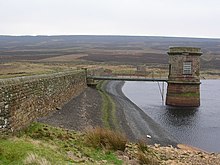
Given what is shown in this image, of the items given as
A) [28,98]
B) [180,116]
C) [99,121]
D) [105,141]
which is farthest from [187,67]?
[105,141]

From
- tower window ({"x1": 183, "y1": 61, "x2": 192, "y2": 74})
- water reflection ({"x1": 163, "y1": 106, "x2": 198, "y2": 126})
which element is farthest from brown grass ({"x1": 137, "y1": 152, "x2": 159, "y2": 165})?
tower window ({"x1": 183, "y1": 61, "x2": 192, "y2": 74})

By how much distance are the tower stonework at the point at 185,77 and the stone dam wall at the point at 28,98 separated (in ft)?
42.6

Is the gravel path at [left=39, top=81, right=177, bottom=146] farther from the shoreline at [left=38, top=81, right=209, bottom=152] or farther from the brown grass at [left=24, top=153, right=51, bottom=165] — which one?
the brown grass at [left=24, top=153, right=51, bottom=165]

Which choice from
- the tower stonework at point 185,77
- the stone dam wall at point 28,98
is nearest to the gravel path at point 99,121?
the stone dam wall at point 28,98

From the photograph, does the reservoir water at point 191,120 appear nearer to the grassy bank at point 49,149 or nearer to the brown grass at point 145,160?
the brown grass at point 145,160

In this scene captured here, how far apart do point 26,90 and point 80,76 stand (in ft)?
66.9

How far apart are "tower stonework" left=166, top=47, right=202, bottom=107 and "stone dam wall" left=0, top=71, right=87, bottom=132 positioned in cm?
1298

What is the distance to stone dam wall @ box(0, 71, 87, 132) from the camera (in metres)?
13.9

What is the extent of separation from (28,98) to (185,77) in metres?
22.7

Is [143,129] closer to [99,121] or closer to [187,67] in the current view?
[99,121]

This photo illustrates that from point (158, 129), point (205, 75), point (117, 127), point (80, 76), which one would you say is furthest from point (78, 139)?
point (205, 75)

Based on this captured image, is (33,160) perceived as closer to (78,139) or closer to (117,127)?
(78,139)

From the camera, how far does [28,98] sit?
17.3m

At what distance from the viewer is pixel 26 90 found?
16.7 meters
